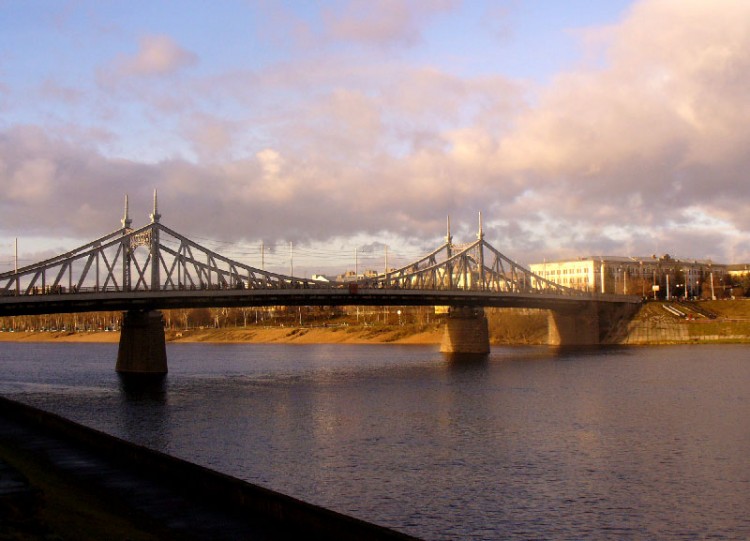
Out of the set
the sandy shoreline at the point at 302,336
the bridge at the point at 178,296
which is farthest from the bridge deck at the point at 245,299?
the sandy shoreline at the point at 302,336

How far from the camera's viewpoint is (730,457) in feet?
96.9

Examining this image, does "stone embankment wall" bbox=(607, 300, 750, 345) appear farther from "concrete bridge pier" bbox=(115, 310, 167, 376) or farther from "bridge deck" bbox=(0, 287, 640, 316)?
"concrete bridge pier" bbox=(115, 310, 167, 376)

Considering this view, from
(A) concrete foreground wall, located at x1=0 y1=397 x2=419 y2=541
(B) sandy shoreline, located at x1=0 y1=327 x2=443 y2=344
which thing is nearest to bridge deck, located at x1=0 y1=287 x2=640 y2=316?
(A) concrete foreground wall, located at x1=0 y1=397 x2=419 y2=541

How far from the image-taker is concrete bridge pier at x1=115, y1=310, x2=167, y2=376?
73.8m

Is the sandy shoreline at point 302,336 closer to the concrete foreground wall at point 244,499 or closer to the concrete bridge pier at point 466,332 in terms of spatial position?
the concrete bridge pier at point 466,332

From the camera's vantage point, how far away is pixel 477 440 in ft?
112

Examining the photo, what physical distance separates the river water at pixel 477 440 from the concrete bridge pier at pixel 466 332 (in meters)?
31.3

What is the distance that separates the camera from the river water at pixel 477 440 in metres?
22.3

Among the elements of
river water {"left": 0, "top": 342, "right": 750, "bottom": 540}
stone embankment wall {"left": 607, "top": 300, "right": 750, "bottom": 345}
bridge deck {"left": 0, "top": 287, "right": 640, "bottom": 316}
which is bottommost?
river water {"left": 0, "top": 342, "right": 750, "bottom": 540}

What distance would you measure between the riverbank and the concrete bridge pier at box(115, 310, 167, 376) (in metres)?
66.1

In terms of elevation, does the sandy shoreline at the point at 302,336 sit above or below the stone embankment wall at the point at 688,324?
below

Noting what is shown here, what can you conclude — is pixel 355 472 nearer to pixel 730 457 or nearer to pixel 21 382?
pixel 730 457

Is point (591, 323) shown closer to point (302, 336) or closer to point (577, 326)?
point (577, 326)

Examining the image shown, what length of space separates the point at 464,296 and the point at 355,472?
6791 cm
